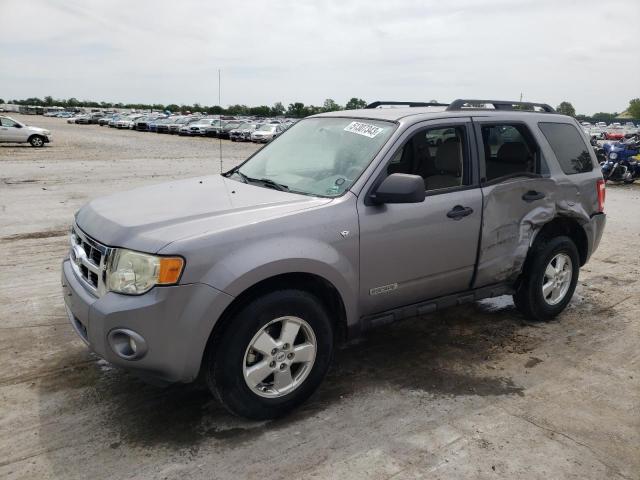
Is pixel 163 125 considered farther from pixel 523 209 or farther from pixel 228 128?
pixel 523 209

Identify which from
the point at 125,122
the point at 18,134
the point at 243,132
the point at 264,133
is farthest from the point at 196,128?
the point at 18,134

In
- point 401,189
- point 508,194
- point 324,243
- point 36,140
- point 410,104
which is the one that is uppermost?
point 410,104

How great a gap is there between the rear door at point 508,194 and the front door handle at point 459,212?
0.20 meters

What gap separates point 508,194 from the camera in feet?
14.8

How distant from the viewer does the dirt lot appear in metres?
3.02

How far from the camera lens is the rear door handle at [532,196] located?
15.2ft

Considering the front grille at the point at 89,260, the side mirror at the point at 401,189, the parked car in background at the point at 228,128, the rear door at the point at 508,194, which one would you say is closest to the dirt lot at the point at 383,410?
the rear door at the point at 508,194

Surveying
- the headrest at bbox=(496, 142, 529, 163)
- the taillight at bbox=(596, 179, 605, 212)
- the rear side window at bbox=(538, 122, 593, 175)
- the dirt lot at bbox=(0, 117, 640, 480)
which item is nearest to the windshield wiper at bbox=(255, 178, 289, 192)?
the dirt lot at bbox=(0, 117, 640, 480)

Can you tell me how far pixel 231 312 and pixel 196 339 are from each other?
0.84 feet

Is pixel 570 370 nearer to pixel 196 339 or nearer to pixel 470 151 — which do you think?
pixel 470 151

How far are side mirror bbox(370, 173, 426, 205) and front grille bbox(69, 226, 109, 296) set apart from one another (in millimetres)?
1686

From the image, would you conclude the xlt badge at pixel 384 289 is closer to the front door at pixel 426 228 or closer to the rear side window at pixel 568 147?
the front door at pixel 426 228

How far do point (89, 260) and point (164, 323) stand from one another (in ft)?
2.53

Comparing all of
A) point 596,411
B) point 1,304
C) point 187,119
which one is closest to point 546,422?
point 596,411
